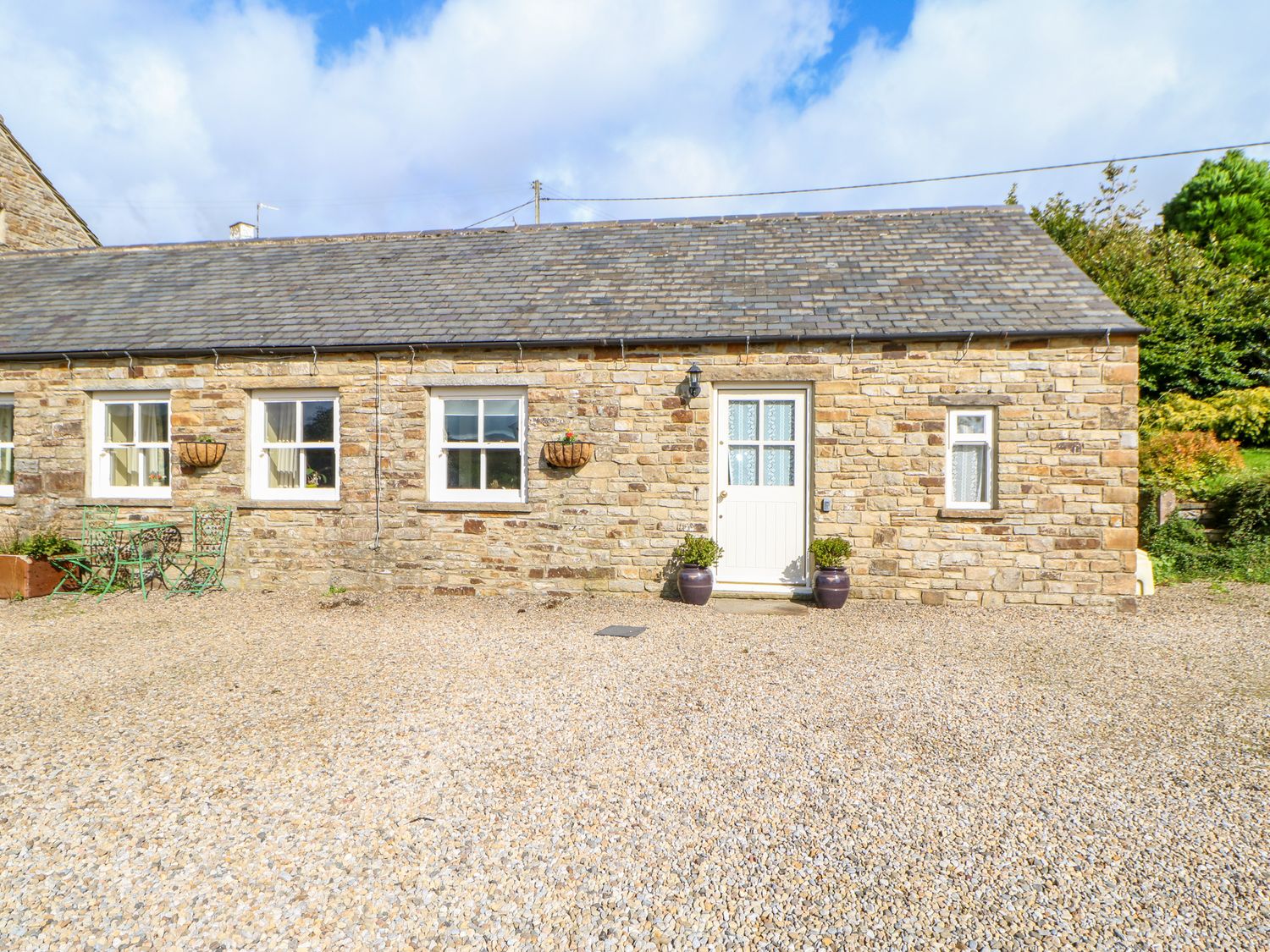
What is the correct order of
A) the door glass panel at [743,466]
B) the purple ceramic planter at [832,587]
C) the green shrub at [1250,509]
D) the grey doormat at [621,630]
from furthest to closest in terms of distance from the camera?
the green shrub at [1250,509], the door glass panel at [743,466], the purple ceramic planter at [832,587], the grey doormat at [621,630]

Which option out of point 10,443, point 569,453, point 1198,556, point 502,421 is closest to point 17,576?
point 10,443

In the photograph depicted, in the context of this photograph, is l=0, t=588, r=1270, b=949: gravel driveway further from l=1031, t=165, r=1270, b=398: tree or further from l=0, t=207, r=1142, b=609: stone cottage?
l=1031, t=165, r=1270, b=398: tree

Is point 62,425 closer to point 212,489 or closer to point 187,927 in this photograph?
point 212,489

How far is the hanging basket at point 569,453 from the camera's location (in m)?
8.57

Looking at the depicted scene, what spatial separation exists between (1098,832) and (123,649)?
7.15 m

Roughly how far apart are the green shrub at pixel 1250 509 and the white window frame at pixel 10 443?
16160mm

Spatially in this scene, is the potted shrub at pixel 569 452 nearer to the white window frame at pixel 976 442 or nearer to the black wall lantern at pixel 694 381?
the black wall lantern at pixel 694 381

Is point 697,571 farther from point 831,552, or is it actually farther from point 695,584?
point 831,552

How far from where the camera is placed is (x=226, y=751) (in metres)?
4.07

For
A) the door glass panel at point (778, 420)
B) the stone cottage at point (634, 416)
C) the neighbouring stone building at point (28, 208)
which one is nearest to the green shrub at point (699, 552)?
the stone cottage at point (634, 416)

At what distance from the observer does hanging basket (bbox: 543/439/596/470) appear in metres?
8.57

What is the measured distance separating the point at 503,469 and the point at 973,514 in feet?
18.0

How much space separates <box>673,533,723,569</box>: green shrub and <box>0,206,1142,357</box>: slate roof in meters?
2.31

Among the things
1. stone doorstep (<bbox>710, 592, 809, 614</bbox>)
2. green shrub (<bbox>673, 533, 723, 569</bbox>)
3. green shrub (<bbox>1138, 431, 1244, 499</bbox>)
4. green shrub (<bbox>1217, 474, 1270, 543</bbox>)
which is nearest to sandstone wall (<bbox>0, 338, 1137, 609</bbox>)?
green shrub (<bbox>673, 533, 723, 569</bbox>)
